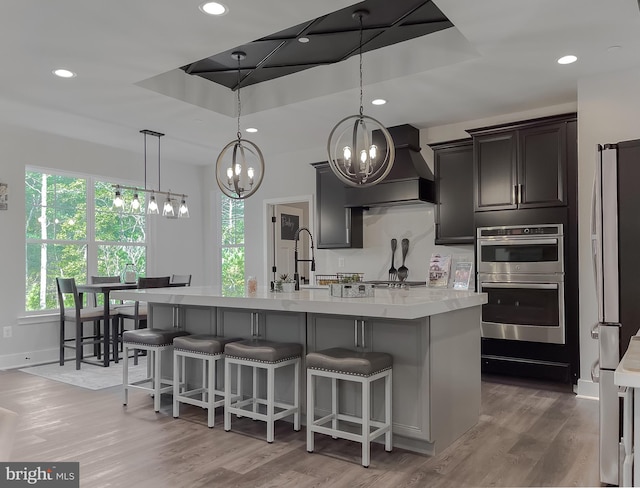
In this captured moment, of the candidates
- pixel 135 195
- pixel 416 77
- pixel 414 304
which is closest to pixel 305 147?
pixel 135 195

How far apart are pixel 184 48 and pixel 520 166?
10.2ft

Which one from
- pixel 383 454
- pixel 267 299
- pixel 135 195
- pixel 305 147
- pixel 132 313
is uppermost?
pixel 305 147

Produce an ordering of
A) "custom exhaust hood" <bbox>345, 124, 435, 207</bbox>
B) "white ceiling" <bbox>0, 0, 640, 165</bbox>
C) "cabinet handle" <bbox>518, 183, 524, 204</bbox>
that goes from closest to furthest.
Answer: "white ceiling" <bbox>0, 0, 640, 165</bbox> < "cabinet handle" <bbox>518, 183, 524, 204</bbox> < "custom exhaust hood" <bbox>345, 124, 435, 207</bbox>

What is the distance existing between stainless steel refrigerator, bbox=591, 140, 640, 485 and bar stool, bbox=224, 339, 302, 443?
70.6 inches

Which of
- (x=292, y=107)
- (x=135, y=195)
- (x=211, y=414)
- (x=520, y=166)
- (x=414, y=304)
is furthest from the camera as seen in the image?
(x=135, y=195)

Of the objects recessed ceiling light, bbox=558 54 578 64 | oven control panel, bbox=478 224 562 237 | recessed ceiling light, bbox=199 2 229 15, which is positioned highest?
recessed ceiling light, bbox=199 2 229 15

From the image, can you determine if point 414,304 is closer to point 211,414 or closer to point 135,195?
point 211,414

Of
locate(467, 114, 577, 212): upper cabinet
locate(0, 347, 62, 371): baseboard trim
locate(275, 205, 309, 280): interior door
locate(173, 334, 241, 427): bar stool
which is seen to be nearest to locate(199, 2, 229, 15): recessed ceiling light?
locate(173, 334, 241, 427): bar stool

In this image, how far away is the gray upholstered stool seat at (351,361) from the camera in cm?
279

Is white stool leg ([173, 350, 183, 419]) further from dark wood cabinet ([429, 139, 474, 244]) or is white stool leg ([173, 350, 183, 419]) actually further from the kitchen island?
dark wood cabinet ([429, 139, 474, 244])

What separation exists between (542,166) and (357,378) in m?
2.90

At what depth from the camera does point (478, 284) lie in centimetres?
482

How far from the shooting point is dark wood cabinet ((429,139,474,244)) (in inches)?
203

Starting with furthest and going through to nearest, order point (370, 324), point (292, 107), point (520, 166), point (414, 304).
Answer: point (292, 107) < point (520, 166) < point (370, 324) < point (414, 304)
